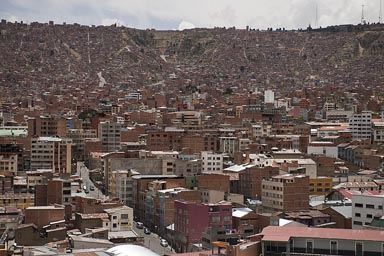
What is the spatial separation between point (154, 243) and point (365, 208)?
27.6ft

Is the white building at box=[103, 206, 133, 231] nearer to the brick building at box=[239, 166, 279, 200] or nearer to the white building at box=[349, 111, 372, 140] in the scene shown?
the brick building at box=[239, 166, 279, 200]

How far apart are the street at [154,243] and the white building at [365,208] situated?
281 inches

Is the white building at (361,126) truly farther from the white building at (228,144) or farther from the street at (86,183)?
the street at (86,183)

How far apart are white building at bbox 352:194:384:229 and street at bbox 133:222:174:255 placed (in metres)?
7.14

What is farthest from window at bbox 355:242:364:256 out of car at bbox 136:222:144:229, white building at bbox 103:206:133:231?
car at bbox 136:222:144:229

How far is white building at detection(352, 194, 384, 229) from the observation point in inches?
1205

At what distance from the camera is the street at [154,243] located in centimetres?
3134

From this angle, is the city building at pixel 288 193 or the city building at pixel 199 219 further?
the city building at pixel 288 193

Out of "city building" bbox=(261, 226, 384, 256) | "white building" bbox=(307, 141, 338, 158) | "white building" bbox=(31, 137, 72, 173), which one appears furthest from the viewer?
"white building" bbox=(307, 141, 338, 158)

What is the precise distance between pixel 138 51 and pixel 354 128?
68443 mm

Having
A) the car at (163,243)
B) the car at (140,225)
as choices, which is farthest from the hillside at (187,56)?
the car at (163,243)

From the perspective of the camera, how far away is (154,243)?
33.0m

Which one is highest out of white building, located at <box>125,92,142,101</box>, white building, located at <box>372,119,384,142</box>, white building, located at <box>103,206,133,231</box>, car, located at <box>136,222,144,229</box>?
white building, located at <box>125,92,142,101</box>

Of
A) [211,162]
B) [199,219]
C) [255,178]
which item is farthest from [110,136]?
[199,219]
